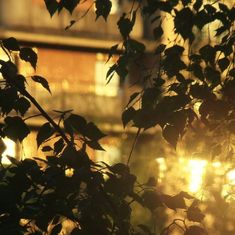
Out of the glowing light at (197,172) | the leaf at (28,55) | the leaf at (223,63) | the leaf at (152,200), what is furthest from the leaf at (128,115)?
the glowing light at (197,172)

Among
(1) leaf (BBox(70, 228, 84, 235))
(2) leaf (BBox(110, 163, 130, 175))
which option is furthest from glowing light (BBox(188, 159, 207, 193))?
(1) leaf (BBox(70, 228, 84, 235))

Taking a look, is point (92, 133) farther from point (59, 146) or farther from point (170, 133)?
point (170, 133)

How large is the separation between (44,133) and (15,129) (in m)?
0.11

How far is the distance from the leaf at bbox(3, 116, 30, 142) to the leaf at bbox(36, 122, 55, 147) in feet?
0.17

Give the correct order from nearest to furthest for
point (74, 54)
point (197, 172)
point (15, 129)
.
Answer: point (15, 129) → point (197, 172) → point (74, 54)

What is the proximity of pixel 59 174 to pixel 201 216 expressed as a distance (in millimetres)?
572

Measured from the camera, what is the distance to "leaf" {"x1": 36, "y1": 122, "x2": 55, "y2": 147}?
7.26 ft

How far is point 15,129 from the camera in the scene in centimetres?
226

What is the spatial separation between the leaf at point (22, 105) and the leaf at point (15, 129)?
0.15 ft

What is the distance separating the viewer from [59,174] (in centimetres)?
220

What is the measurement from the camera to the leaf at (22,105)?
230cm

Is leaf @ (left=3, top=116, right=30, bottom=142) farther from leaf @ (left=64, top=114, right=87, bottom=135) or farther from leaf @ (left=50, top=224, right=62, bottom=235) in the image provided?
leaf @ (left=50, top=224, right=62, bottom=235)

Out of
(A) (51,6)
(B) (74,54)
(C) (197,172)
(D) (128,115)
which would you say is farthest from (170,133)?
(B) (74,54)

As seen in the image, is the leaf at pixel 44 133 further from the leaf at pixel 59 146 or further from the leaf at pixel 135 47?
the leaf at pixel 135 47
